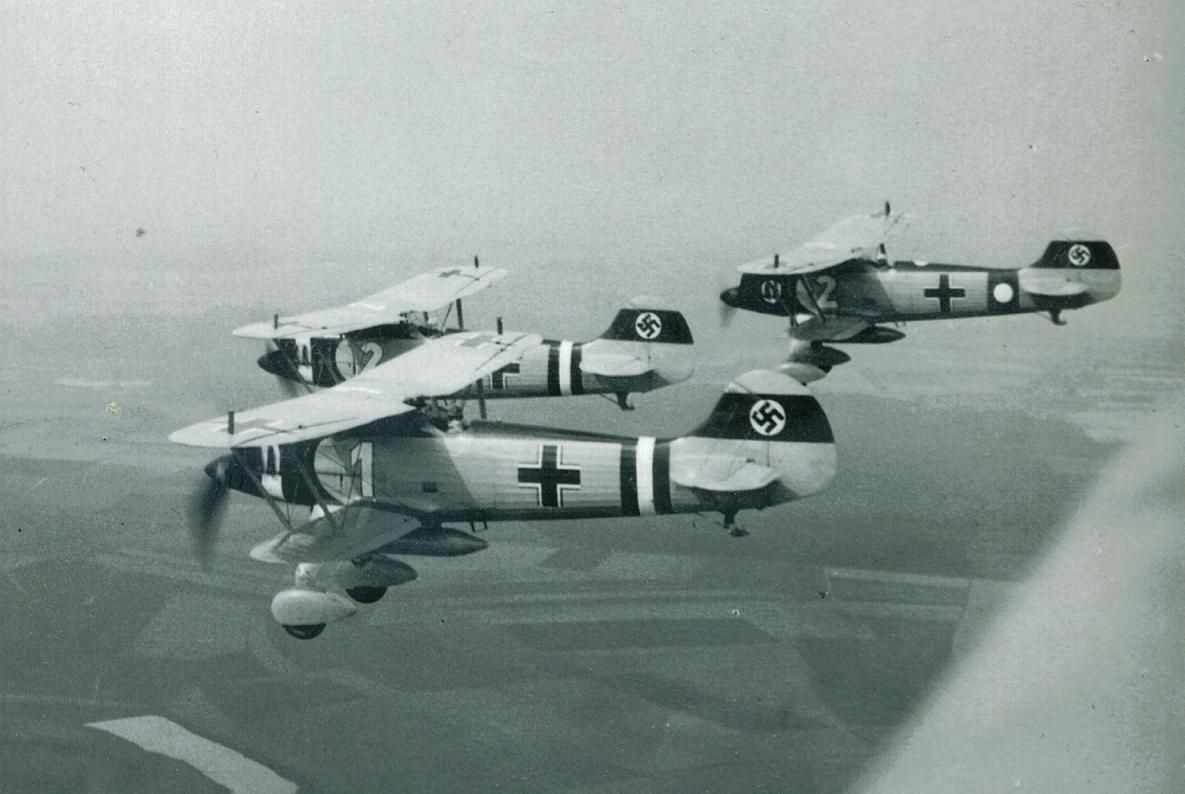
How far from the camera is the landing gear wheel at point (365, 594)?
30.3 feet

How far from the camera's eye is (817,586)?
30.1ft

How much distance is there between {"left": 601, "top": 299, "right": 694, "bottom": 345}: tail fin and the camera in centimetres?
1139

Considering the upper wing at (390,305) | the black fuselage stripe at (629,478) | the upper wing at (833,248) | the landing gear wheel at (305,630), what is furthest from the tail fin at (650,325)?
the landing gear wheel at (305,630)

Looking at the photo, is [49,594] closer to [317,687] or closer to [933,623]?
[317,687]

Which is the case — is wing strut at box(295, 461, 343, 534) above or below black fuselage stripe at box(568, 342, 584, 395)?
below

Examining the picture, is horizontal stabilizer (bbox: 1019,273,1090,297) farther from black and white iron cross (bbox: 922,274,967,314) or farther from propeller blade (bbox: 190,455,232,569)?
propeller blade (bbox: 190,455,232,569)

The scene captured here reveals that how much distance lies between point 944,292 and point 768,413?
4688 millimetres

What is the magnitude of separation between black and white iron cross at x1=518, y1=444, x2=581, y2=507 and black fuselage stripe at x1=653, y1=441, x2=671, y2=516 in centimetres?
57

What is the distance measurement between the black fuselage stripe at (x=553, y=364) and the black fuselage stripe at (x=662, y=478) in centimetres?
313

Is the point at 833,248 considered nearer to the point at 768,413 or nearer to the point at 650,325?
the point at 650,325

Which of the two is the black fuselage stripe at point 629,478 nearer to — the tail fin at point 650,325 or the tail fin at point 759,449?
the tail fin at point 759,449

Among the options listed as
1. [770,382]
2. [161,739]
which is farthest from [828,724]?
[161,739]

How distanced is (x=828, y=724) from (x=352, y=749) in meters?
3.28

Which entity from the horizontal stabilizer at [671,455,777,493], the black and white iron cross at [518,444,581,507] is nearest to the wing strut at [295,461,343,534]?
the black and white iron cross at [518,444,581,507]
